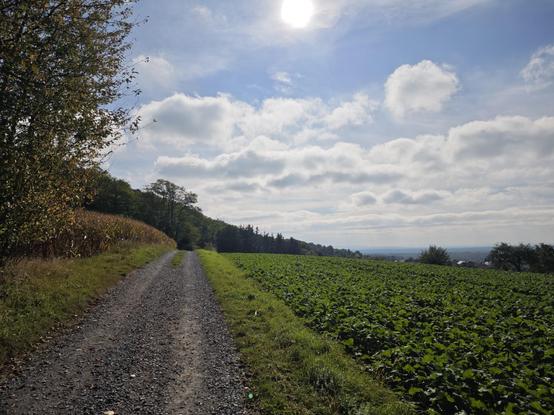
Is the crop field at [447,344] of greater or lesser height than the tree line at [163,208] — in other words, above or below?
below

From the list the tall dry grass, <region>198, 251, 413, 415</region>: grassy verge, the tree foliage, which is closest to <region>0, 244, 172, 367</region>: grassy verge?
the tall dry grass

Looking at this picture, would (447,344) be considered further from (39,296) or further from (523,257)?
(523,257)

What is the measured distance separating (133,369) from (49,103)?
851 centimetres

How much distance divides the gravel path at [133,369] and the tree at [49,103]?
4.50m

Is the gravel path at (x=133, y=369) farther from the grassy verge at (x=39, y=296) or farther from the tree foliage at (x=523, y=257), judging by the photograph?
the tree foliage at (x=523, y=257)

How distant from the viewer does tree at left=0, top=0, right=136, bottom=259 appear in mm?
10367

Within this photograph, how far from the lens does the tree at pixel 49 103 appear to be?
10.4 metres

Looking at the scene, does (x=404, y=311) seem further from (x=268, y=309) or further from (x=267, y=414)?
(x=267, y=414)

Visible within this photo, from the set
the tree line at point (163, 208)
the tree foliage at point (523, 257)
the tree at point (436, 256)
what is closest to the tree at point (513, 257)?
the tree foliage at point (523, 257)

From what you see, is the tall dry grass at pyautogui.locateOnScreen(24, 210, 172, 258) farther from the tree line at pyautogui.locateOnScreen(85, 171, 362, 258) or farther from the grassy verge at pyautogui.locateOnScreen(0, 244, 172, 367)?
the tree line at pyautogui.locateOnScreen(85, 171, 362, 258)

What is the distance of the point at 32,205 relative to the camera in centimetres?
1246

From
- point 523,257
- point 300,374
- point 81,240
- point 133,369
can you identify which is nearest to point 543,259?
point 523,257

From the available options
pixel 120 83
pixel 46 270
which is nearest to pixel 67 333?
pixel 46 270

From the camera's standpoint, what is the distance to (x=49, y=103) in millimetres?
11094
